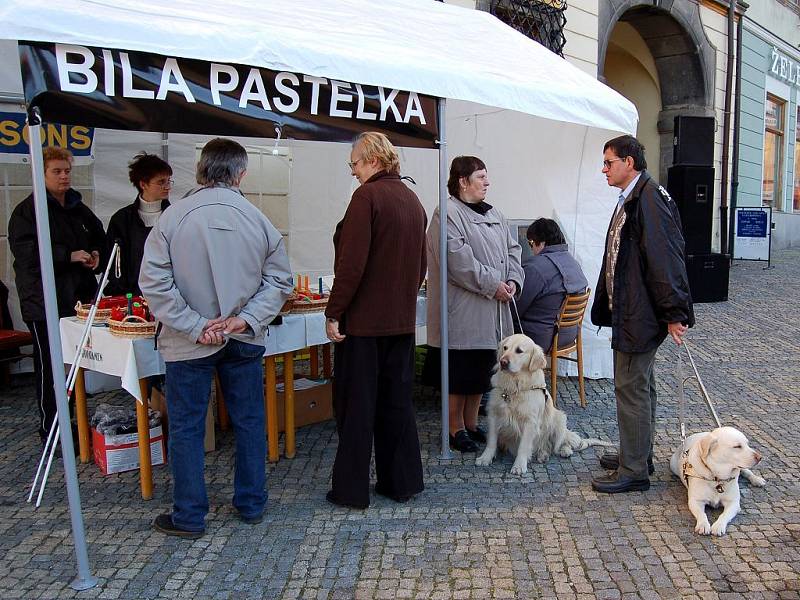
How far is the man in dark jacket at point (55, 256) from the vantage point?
4273mm

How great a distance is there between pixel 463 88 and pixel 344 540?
2539mm

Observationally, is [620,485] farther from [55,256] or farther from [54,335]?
[55,256]

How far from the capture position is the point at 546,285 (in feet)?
16.6

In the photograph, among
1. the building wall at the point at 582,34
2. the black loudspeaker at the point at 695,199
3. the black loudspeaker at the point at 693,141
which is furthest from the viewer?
the black loudspeaker at the point at 693,141

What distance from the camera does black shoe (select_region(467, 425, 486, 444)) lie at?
4738 mm

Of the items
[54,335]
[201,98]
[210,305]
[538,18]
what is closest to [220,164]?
[201,98]

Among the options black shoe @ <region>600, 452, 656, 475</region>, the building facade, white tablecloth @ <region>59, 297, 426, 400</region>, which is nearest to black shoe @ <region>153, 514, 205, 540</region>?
white tablecloth @ <region>59, 297, 426, 400</region>

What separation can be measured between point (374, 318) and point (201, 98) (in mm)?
1274

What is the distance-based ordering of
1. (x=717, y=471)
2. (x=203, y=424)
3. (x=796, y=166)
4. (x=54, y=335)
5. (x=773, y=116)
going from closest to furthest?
(x=54, y=335) → (x=203, y=424) → (x=717, y=471) → (x=773, y=116) → (x=796, y=166)

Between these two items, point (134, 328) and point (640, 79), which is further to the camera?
point (640, 79)

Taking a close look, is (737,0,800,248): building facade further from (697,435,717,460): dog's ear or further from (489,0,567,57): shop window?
(697,435,717,460): dog's ear

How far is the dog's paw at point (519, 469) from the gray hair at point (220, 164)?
2.26 m

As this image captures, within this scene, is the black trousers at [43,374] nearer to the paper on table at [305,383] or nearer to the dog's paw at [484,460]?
the paper on table at [305,383]

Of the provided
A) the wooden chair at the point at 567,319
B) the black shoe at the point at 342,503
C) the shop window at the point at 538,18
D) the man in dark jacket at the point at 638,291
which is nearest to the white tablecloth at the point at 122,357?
the black shoe at the point at 342,503
